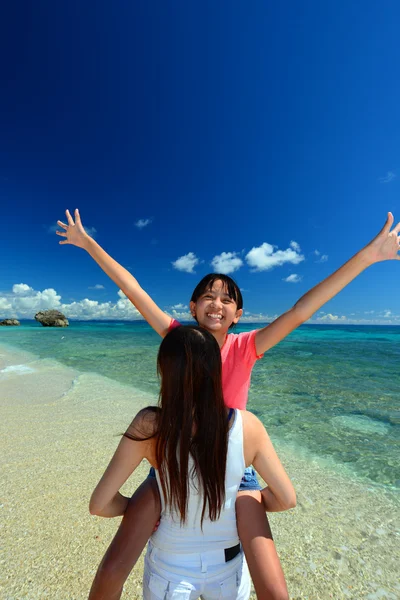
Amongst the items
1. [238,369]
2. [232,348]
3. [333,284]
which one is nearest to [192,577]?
[238,369]

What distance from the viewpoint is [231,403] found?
2.29 meters

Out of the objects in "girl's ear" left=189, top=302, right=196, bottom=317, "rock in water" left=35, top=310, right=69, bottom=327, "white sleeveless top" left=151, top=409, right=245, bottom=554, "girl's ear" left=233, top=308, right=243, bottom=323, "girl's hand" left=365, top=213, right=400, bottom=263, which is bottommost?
"white sleeveless top" left=151, top=409, right=245, bottom=554

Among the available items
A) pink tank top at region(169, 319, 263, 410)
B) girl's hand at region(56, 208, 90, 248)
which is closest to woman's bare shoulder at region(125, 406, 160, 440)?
pink tank top at region(169, 319, 263, 410)

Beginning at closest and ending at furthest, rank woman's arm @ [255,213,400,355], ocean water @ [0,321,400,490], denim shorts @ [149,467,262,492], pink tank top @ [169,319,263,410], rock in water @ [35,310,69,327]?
denim shorts @ [149,467,262,492]
woman's arm @ [255,213,400,355]
pink tank top @ [169,319,263,410]
ocean water @ [0,321,400,490]
rock in water @ [35,310,69,327]

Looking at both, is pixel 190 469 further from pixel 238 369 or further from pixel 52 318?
pixel 52 318

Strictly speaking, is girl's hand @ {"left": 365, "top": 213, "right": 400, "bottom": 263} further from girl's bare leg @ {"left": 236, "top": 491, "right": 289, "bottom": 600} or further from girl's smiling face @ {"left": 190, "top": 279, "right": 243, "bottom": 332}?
girl's bare leg @ {"left": 236, "top": 491, "right": 289, "bottom": 600}

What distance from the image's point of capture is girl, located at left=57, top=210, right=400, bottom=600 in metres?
1.54

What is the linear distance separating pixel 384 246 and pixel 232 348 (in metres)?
1.33

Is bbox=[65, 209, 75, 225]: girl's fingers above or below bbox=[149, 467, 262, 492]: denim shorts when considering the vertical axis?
above

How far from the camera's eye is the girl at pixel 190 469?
1.50 meters

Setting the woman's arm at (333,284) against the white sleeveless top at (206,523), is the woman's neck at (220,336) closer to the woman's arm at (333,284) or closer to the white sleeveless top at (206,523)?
the woman's arm at (333,284)

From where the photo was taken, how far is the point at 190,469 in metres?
1.51

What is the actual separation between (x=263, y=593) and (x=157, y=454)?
82cm

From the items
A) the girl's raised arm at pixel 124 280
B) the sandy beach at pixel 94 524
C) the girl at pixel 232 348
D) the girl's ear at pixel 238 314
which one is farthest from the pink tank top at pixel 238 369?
the sandy beach at pixel 94 524
